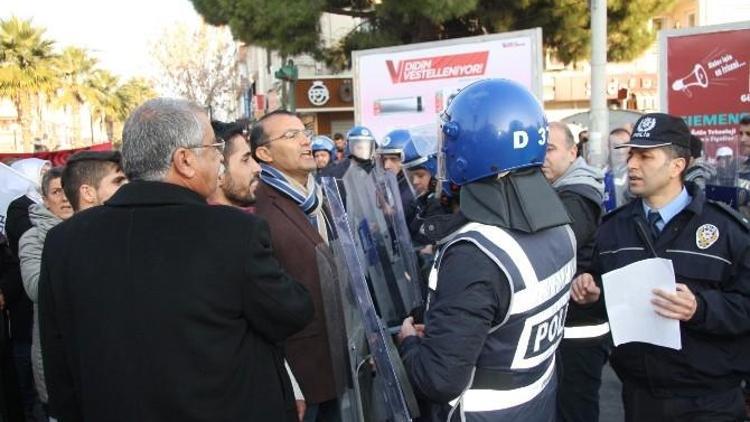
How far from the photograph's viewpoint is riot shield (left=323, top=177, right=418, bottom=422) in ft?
8.30

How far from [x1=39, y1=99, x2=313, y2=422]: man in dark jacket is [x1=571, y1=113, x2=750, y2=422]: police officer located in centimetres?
156

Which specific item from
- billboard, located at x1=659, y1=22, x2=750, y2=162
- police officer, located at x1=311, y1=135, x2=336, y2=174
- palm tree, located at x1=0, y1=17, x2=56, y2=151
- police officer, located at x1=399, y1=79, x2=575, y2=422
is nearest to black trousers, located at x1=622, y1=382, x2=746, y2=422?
police officer, located at x1=399, y1=79, x2=575, y2=422

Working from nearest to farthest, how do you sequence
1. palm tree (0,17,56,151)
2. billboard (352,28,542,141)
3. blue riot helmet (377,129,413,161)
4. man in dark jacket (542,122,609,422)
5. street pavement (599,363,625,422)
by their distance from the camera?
man in dark jacket (542,122,609,422), street pavement (599,363,625,422), blue riot helmet (377,129,413,161), billboard (352,28,542,141), palm tree (0,17,56,151)

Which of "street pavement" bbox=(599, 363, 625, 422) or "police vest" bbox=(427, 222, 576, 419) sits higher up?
"police vest" bbox=(427, 222, 576, 419)

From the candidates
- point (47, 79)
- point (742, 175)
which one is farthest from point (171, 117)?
point (47, 79)

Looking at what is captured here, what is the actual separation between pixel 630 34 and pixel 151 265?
658 inches

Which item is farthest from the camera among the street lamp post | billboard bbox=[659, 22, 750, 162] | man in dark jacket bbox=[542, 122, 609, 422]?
the street lamp post

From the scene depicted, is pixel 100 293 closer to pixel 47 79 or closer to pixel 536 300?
pixel 536 300

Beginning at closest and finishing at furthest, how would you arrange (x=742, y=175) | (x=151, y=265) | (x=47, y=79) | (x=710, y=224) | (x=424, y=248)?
(x=151, y=265) → (x=710, y=224) → (x=424, y=248) → (x=742, y=175) → (x=47, y=79)

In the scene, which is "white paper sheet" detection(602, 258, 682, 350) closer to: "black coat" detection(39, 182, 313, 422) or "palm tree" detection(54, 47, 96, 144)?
"black coat" detection(39, 182, 313, 422)

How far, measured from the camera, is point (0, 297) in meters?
4.52

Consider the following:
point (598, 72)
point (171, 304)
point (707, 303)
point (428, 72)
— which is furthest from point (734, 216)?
point (598, 72)

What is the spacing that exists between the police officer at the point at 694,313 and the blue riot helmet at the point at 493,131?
90 centimetres

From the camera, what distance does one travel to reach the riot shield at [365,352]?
2531mm
